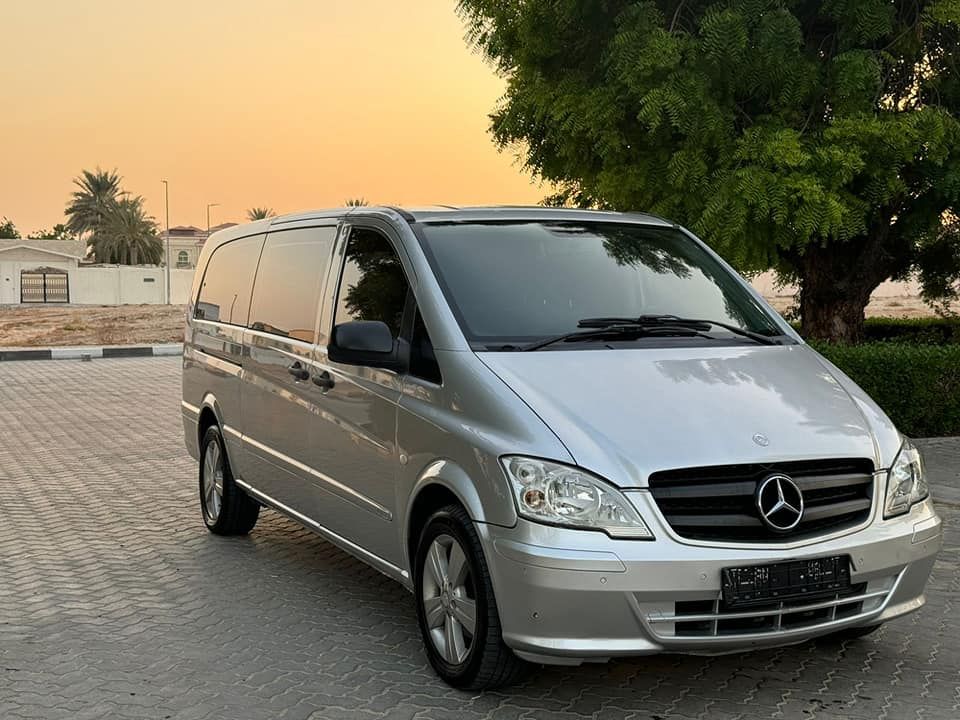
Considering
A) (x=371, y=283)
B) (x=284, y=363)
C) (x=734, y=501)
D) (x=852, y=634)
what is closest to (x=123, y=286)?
(x=284, y=363)

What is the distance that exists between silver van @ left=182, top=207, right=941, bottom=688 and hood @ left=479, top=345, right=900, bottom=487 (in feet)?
0.03

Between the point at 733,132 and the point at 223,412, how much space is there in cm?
611

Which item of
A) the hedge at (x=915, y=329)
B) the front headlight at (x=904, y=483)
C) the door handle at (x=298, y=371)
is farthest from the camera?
the hedge at (x=915, y=329)

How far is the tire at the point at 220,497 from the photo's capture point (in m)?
7.60

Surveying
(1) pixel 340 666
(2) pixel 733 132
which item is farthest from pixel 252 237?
(2) pixel 733 132

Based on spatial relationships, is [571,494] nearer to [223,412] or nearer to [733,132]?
[223,412]

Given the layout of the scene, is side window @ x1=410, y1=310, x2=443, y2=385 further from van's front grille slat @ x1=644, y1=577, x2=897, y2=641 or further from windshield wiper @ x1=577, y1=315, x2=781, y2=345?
van's front grille slat @ x1=644, y1=577, x2=897, y2=641

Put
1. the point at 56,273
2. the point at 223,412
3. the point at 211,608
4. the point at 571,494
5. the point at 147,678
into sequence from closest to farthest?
the point at 571,494, the point at 147,678, the point at 211,608, the point at 223,412, the point at 56,273

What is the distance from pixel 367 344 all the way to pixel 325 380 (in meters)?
0.78

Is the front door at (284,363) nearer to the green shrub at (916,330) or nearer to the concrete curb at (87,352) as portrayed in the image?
the green shrub at (916,330)

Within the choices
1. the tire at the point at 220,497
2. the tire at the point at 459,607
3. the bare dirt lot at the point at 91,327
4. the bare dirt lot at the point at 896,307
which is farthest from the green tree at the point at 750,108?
the bare dirt lot at the point at 896,307

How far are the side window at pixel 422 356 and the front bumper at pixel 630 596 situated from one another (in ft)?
2.62

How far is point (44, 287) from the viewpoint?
221 ft

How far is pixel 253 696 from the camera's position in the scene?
4750mm
